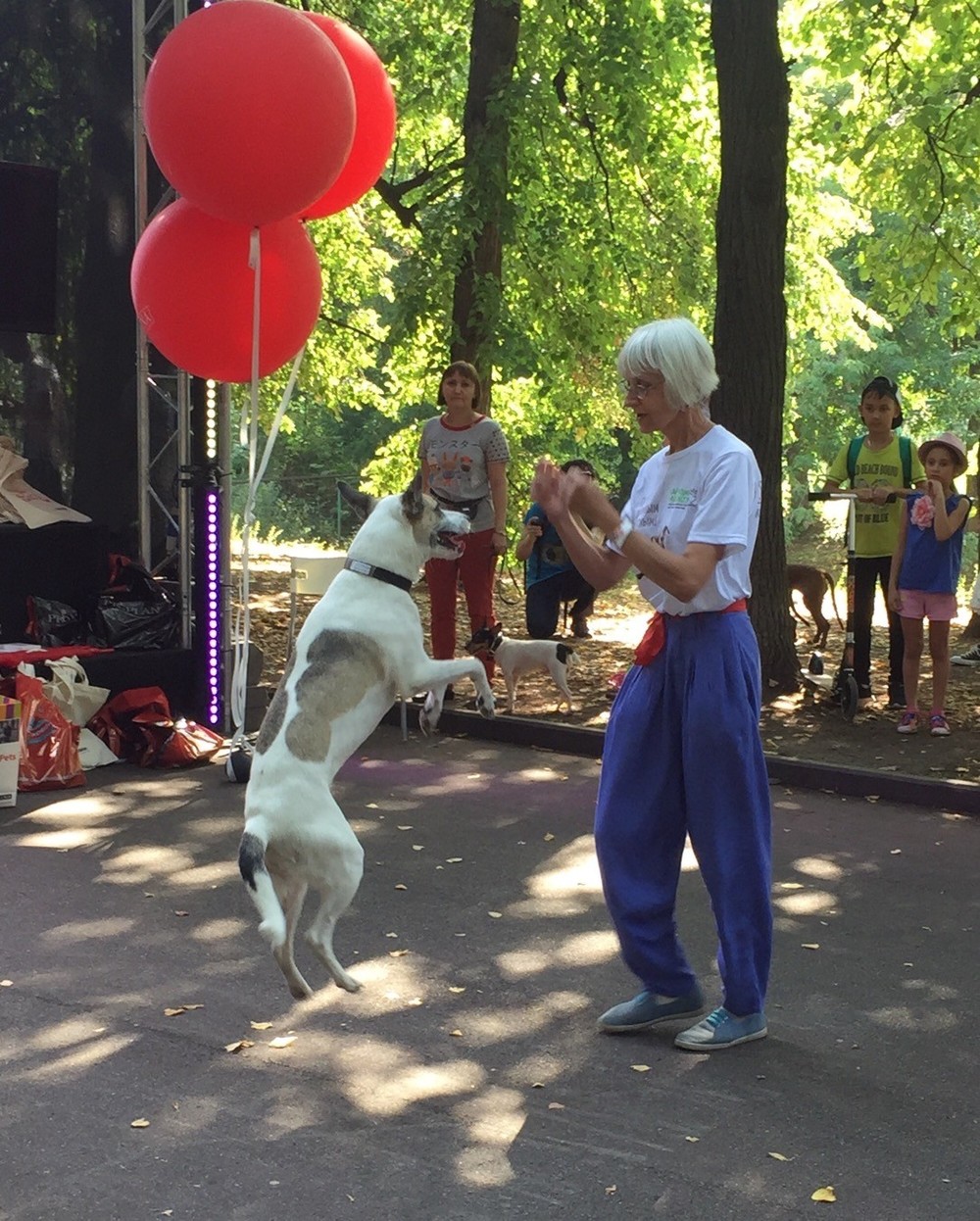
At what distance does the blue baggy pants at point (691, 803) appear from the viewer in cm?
426

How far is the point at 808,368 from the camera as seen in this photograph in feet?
90.2

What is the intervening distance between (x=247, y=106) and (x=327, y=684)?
112 inches

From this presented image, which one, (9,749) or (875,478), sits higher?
(875,478)

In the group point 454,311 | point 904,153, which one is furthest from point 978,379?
point 454,311

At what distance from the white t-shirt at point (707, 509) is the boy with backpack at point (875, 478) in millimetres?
5010

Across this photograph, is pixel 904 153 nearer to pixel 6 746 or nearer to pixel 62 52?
pixel 62 52

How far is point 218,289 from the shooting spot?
6.41 metres

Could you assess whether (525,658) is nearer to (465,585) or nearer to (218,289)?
(465,585)

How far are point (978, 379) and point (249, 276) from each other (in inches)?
952

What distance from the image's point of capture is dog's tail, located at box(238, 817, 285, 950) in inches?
144

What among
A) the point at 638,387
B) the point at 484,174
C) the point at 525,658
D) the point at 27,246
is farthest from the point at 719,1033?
the point at 484,174

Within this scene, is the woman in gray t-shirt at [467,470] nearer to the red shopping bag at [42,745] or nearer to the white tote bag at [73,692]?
the white tote bag at [73,692]

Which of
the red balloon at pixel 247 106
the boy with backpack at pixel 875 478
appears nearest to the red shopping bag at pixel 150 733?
the red balloon at pixel 247 106

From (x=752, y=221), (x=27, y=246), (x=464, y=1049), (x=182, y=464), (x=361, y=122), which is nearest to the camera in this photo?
(x=464, y=1049)
